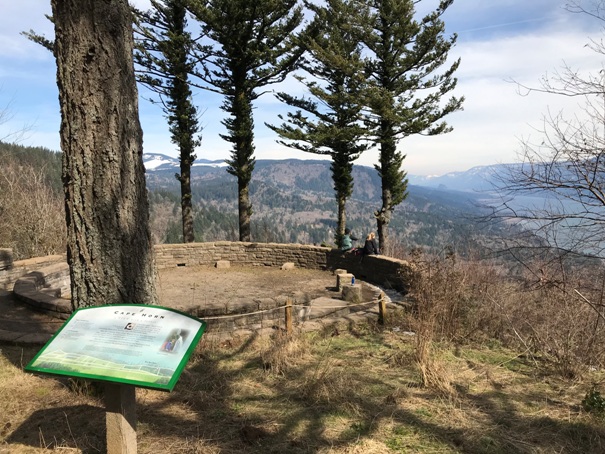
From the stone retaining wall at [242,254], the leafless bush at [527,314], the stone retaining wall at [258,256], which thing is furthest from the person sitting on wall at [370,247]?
the leafless bush at [527,314]

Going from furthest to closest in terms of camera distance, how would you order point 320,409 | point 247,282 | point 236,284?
1. point 247,282
2. point 236,284
3. point 320,409

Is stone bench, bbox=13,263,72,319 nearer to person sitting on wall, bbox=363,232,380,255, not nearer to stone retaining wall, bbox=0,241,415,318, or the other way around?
stone retaining wall, bbox=0,241,415,318

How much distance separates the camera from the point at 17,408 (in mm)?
3029

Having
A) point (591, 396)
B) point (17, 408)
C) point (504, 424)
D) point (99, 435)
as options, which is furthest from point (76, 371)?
point (591, 396)

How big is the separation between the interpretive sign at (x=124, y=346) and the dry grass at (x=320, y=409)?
0.88 meters

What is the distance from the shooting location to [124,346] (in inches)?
81.8

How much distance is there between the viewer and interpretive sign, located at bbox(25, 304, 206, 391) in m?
1.93

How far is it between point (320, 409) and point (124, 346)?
6.00ft

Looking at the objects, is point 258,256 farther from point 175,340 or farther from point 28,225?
point 175,340

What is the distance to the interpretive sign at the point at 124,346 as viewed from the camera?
1931 mm

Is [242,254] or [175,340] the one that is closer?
[175,340]

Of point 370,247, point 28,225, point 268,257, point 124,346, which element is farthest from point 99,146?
point 28,225

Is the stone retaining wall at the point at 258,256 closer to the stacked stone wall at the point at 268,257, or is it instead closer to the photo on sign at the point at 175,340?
the stacked stone wall at the point at 268,257

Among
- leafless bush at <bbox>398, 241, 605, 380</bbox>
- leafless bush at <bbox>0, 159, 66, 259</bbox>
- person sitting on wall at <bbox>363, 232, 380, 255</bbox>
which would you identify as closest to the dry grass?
leafless bush at <bbox>398, 241, 605, 380</bbox>
